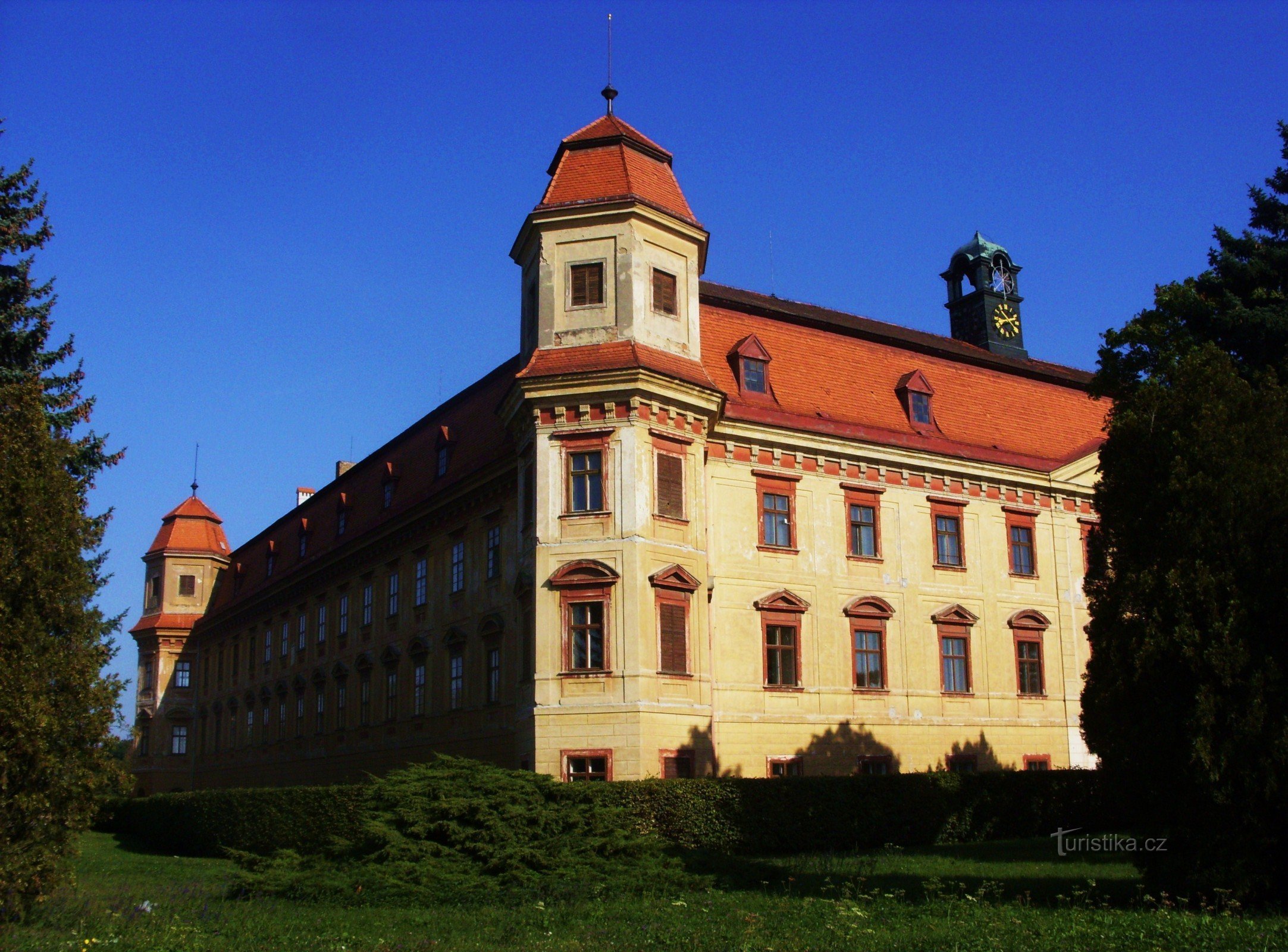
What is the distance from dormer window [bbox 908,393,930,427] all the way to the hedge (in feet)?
36.0

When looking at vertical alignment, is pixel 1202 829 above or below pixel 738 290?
below

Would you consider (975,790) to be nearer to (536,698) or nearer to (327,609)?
(536,698)

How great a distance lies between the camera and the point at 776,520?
3269 cm

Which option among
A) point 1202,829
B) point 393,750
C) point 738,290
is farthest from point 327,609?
point 1202,829

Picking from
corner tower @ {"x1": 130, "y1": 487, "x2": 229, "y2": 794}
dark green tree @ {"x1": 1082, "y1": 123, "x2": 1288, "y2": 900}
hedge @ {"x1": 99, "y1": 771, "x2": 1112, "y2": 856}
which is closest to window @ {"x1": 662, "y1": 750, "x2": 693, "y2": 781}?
hedge @ {"x1": 99, "y1": 771, "x2": 1112, "y2": 856}

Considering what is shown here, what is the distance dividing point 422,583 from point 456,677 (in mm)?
4097

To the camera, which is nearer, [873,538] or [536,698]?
[536,698]

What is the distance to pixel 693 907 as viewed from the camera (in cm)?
1675

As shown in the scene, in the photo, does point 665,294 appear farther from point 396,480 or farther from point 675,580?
point 396,480

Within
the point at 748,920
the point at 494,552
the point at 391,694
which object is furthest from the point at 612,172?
the point at 748,920

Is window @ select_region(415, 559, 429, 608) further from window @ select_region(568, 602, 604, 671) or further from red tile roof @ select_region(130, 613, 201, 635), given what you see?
red tile roof @ select_region(130, 613, 201, 635)

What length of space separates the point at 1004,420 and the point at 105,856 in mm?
27162

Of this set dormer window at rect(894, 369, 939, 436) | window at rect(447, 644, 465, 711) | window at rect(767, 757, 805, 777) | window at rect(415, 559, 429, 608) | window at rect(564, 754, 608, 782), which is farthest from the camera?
window at rect(415, 559, 429, 608)

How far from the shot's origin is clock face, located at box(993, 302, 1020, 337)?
151 feet
